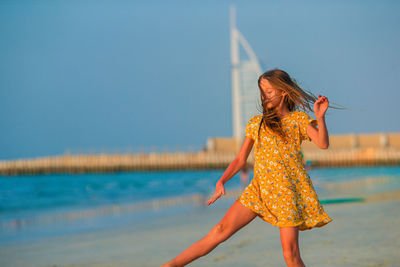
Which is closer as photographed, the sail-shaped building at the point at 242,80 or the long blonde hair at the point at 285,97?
the long blonde hair at the point at 285,97

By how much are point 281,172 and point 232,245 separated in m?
2.12

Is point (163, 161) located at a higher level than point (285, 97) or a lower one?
lower

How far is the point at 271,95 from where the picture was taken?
294cm

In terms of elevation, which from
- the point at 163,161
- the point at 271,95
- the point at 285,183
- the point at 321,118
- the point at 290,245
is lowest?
the point at 163,161

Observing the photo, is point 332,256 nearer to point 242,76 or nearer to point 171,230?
point 171,230

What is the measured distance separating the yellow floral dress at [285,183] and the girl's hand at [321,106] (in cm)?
15

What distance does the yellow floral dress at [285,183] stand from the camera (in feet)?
8.77

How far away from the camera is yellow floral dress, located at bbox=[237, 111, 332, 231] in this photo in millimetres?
2674

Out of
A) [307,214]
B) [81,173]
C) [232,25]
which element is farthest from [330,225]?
[81,173]

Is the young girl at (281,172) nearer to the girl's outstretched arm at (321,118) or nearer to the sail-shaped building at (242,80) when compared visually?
the girl's outstretched arm at (321,118)

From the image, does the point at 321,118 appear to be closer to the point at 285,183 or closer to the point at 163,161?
the point at 285,183

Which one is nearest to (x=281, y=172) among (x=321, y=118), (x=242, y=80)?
(x=321, y=118)

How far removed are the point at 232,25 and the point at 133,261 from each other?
110ft

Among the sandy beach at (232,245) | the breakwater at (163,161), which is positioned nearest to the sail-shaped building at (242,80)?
the breakwater at (163,161)
